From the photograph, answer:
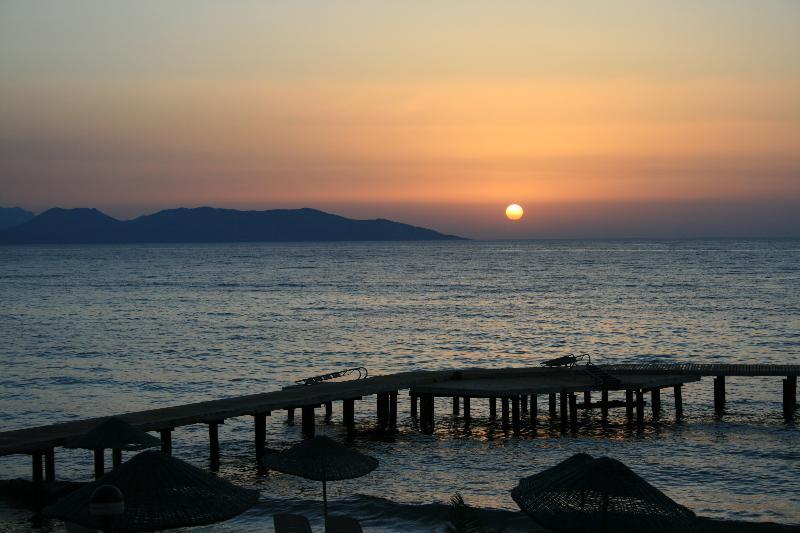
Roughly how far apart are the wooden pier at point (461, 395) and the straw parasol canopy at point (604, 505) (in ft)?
48.7

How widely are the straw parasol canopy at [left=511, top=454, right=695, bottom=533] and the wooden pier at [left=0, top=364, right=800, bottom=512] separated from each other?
14.8 meters

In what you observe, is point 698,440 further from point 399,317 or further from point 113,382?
point 399,317

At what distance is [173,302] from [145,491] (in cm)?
8984

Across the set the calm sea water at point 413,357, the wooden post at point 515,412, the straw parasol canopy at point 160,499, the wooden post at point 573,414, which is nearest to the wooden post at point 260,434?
the calm sea water at point 413,357

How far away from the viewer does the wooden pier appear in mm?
28259

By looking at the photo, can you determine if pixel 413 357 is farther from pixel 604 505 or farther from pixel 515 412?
pixel 604 505

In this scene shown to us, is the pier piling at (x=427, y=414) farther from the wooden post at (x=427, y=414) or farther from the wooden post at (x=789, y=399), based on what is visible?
the wooden post at (x=789, y=399)

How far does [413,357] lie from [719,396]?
23033mm

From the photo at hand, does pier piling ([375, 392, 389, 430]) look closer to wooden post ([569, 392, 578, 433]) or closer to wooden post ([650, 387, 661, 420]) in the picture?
wooden post ([569, 392, 578, 433])

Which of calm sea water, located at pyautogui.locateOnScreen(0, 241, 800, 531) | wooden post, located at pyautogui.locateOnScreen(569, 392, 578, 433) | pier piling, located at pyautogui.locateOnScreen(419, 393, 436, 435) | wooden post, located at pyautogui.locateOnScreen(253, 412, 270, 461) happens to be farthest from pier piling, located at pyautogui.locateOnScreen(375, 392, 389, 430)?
wooden post, located at pyautogui.locateOnScreen(569, 392, 578, 433)

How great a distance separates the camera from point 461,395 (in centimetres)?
3278

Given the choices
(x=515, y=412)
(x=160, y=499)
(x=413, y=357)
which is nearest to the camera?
(x=160, y=499)

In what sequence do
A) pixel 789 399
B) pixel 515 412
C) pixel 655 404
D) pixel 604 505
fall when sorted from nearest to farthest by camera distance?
pixel 604 505, pixel 515 412, pixel 789 399, pixel 655 404

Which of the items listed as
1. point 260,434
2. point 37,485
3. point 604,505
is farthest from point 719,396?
point 37,485
